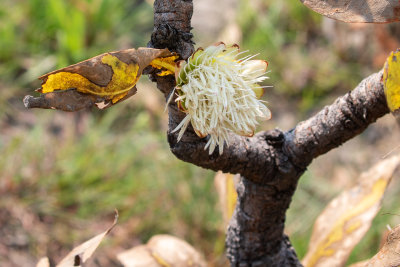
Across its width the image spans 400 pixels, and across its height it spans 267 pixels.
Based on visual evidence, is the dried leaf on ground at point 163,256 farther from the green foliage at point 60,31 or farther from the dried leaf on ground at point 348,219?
the green foliage at point 60,31

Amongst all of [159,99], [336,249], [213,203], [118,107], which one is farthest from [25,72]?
[336,249]

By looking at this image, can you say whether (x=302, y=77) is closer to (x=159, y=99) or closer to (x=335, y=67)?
(x=335, y=67)

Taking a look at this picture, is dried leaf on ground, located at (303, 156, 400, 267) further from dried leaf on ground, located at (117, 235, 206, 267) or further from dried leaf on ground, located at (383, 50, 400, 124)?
dried leaf on ground, located at (383, 50, 400, 124)

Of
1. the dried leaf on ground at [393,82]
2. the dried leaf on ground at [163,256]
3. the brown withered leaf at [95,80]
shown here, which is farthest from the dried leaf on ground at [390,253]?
the dried leaf on ground at [163,256]

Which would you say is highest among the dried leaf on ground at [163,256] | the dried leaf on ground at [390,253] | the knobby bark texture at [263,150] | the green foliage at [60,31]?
the green foliage at [60,31]

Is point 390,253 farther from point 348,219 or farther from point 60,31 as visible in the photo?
point 60,31

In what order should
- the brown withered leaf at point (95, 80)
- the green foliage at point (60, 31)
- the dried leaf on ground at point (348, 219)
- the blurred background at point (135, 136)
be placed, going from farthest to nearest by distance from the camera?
the green foliage at point (60, 31) < the blurred background at point (135, 136) < the dried leaf on ground at point (348, 219) < the brown withered leaf at point (95, 80)
